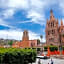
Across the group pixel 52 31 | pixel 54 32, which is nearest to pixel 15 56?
pixel 54 32

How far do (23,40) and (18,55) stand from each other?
229 ft

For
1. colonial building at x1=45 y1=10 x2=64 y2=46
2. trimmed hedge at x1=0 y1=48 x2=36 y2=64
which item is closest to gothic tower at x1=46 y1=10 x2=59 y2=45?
colonial building at x1=45 y1=10 x2=64 y2=46

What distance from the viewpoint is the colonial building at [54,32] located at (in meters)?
61.8

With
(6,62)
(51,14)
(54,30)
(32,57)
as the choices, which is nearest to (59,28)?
(54,30)

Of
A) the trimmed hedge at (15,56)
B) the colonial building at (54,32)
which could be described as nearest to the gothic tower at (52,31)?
the colonial building at (54,32)

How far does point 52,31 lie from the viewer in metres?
64.4

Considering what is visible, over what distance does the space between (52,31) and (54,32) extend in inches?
48.3

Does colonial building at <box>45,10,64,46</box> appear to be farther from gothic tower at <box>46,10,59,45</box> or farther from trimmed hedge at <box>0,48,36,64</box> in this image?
trimmed hedge at <box>0,48,36,64</box>

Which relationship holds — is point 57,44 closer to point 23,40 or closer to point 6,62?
point 23,40

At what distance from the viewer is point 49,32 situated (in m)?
65.3

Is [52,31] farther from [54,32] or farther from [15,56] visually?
[15,56]

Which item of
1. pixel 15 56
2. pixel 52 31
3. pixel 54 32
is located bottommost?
pixel 15 56

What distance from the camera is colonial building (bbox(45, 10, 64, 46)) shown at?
2431 inches

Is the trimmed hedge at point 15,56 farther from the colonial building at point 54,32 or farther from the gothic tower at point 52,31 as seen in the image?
the gothic tower at point 52,31
